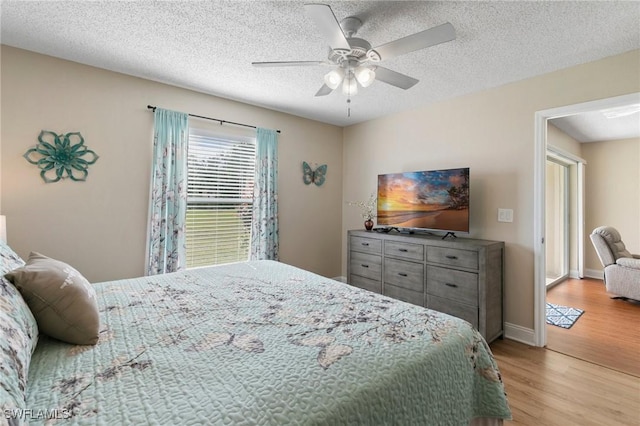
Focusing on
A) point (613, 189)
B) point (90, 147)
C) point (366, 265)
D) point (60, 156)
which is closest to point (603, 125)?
point (613, 189)

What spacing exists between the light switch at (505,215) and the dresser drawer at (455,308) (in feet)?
3.15

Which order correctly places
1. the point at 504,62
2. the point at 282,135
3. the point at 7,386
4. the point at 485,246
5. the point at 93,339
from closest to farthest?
the point at 7,386 → the point at 93,339 → the point at 504,62 → the point at 485,246 → the point at 282,135

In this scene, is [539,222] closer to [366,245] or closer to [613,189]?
[366,245]

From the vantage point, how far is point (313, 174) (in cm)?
431

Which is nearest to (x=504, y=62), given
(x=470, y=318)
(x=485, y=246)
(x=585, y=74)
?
(x=585, y=74)

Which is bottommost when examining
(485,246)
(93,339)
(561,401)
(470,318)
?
(561,401)

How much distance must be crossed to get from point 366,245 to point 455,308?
1223 millimetres

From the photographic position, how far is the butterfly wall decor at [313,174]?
13.9 ft

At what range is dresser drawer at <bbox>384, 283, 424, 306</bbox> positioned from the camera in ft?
10.2

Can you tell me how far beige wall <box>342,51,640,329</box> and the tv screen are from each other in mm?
333

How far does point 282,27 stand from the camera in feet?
6.75

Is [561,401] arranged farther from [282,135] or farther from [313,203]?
[282,135]

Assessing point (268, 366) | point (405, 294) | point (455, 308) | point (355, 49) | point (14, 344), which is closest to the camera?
point (14, 344)

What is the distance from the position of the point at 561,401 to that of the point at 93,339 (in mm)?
2755
